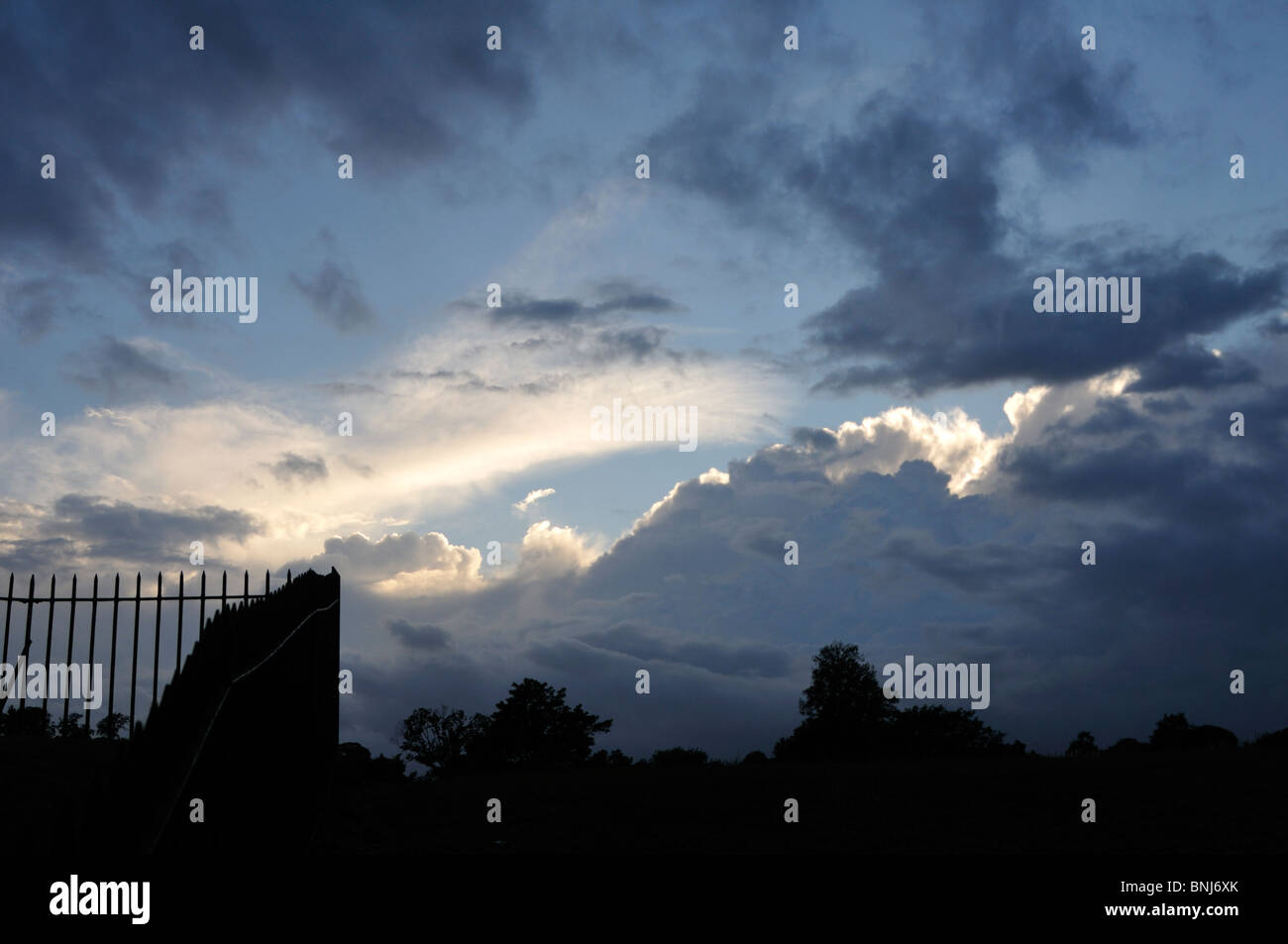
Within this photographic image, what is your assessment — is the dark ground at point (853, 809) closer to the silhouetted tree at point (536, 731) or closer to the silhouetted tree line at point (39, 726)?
the silhouetted tree line at point (39, 726)

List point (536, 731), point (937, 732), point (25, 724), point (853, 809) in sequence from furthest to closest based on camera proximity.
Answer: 1. point (937, 732)
2. point (536, 731)
3. point (25, 724)
4. point (853, 809)

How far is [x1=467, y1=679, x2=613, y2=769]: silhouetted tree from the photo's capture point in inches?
1054

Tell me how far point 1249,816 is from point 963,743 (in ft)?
77.5

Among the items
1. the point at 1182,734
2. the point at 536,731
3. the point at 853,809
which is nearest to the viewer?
the point at 853,809

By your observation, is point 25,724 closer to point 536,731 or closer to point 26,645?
point 26,645

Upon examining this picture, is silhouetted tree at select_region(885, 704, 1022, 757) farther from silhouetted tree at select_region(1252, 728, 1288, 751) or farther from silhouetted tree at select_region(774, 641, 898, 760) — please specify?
silhouetted tree at select_region(1252, 728, 1288, 751)

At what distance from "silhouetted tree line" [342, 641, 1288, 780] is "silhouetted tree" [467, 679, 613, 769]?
27 millimetres

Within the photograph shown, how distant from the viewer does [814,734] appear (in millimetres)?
32625

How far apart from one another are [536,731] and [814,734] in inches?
406

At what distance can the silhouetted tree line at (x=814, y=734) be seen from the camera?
2614 centimetres

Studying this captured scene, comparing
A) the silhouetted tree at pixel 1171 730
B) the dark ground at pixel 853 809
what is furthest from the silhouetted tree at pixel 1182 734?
the dark ground at pixel 853 809

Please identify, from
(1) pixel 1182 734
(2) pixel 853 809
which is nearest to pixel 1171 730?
(1) pixel 1182 734

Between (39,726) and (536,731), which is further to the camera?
(536,731)
